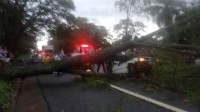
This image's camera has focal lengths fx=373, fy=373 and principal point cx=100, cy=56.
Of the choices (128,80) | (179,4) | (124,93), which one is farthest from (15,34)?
(124,93)

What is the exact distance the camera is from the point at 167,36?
13.2 meters

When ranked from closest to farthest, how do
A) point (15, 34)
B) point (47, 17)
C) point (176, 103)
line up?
point (176, 103)
point (15, 34)
point (47, 17)

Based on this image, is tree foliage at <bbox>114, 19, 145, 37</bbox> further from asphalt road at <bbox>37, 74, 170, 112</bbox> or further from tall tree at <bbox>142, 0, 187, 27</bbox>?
asphalt road at <bbox>37, 74, 170, 112</bbox>

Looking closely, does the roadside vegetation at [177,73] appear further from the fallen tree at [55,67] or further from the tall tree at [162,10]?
the tall tree at [162,10]

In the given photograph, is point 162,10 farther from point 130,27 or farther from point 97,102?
point 97,102

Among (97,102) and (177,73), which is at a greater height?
(177,73)

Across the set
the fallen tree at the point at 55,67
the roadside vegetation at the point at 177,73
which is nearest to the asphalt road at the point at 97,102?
the roadside vegetation at the point at 177,73

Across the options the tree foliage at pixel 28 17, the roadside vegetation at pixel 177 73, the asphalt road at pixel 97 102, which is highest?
the tree foliage at pixel 28 17

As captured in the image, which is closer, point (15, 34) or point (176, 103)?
point (176, 103)

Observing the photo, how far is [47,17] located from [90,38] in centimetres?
2790

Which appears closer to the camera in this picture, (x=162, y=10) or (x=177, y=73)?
(x=177, y=73)

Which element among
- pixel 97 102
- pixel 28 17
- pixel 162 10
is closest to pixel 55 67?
pixel 97 102

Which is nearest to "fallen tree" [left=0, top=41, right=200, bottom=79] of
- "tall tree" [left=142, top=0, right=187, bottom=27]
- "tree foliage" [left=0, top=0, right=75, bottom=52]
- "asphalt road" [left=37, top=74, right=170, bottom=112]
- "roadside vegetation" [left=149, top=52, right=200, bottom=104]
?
"asphalt road" [left=37, top=74, right=170, bottom=112]

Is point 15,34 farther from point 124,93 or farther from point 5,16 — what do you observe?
point 124,93
